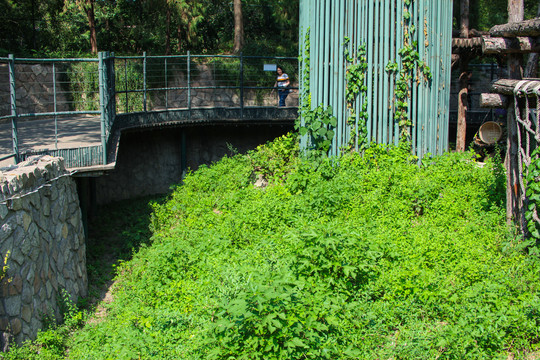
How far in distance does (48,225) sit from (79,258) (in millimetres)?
1579

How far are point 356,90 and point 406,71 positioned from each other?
1.01 metres

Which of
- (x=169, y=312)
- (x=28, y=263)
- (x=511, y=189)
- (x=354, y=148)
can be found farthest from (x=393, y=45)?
(x=28, y=263)

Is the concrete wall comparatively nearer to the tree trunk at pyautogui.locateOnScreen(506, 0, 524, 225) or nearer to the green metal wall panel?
the green metal wall panel

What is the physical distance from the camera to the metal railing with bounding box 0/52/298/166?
955 cm

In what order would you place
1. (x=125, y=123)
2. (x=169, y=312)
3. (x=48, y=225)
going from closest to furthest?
(x=169, y=312) → (x=48, y=225) → (x=125, y=123)

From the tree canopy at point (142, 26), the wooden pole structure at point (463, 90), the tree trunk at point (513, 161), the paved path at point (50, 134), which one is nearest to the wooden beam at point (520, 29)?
the tree trunk at point (513, 161)

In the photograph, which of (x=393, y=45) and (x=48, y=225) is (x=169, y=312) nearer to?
(x=48, y=225)

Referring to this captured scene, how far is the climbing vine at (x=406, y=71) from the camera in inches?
423

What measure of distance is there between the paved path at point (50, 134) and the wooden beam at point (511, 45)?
674 cm

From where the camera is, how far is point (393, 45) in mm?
10867

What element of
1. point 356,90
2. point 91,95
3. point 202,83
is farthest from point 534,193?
point 202,83

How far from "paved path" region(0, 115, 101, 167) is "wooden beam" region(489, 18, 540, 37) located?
6.89 m

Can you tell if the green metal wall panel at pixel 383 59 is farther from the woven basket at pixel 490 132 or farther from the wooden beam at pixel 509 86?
the woven basket at pixel 490 132

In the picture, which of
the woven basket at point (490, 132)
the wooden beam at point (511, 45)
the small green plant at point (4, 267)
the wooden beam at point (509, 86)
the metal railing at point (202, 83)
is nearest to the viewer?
the small green plant at point (4, 267)
